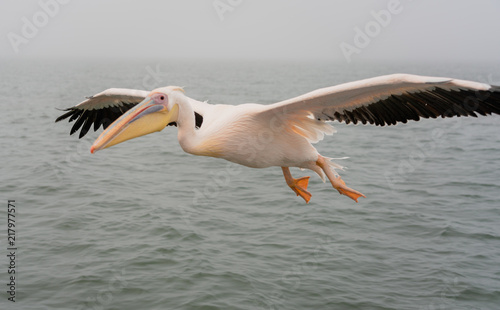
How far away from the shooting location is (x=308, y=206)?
16.4 m

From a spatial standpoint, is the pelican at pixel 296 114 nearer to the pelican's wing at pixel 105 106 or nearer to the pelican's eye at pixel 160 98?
the pelican's eye at pixel 160 98

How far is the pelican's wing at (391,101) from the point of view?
5.89m

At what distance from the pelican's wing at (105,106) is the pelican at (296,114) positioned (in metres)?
1.60

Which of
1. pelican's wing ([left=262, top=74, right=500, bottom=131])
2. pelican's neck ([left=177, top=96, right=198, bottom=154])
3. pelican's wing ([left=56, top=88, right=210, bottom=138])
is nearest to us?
pelican's neck ([left=177, top=96, right=198, bottom=154])

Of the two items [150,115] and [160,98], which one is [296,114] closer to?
[160,98]

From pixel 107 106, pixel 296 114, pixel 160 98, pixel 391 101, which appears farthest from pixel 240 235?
pixel 160 98

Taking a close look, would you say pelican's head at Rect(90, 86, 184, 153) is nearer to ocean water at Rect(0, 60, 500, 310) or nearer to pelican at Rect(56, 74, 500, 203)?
pelican at Rect(56, 74, 500, 203)

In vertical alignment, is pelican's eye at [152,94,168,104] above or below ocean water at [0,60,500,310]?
above

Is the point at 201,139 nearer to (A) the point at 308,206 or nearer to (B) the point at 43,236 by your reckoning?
(B) the point at 43,236

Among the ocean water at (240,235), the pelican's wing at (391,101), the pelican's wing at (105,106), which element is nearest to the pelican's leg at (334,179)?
the pelican's wing at (391,101)

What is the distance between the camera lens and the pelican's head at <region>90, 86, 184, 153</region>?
5309 mm

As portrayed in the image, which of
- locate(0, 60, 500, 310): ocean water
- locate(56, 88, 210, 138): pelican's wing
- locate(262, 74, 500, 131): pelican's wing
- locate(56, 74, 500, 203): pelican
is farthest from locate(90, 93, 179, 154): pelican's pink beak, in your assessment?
locate(0, 60, 500, 310): ocean water

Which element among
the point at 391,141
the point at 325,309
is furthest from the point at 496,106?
the point at 391,141

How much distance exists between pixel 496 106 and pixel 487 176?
14.9 meters
